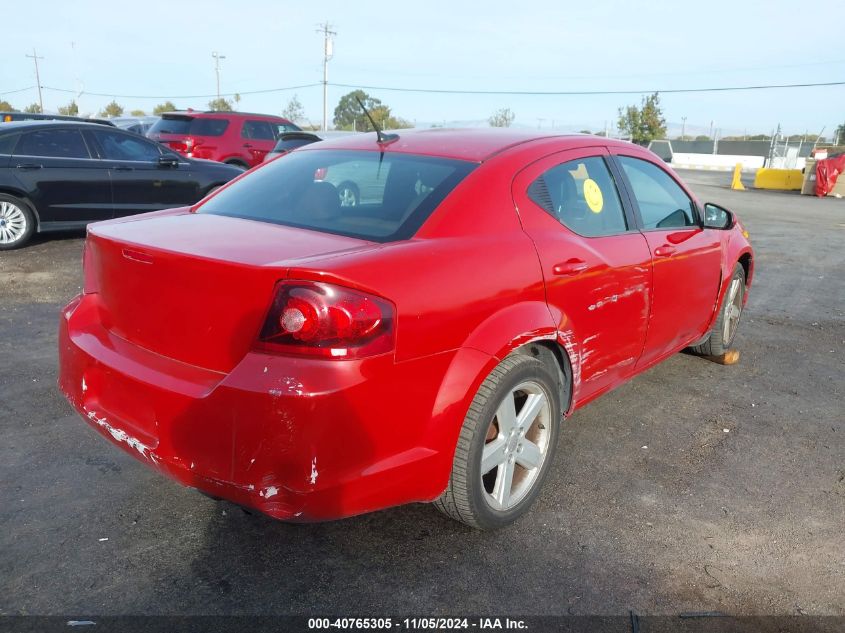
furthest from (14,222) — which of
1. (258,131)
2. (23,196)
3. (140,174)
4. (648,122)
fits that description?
(648,122)

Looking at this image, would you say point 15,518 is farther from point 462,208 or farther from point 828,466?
point 828,466

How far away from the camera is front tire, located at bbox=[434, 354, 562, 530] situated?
2598mm

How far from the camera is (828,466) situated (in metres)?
3.54

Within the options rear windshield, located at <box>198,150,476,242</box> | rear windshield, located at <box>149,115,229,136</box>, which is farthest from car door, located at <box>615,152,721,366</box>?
rear windshield, located at <box>149,115,229,136</box>

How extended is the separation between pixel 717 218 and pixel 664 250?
891 mm

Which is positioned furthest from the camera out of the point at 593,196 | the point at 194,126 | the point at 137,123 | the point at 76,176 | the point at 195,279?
the point at 137,123

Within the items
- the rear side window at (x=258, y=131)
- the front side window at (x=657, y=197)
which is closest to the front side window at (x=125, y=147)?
the rear side window at (x=258, y=131)

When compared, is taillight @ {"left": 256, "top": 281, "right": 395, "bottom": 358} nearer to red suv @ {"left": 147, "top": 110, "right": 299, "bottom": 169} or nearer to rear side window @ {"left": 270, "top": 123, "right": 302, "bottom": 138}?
red suv @ {"left": 147, "top": 110, "right": 299, "bottom": 169}

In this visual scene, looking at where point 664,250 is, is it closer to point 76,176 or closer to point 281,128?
point 76,176

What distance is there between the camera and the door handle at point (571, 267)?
9.84ft

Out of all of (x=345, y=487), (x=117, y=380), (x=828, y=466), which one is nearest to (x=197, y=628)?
(x=345, y=487)

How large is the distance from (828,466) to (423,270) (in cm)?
252

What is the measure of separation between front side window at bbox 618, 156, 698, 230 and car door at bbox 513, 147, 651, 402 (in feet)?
0.79

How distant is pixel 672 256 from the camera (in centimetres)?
387
